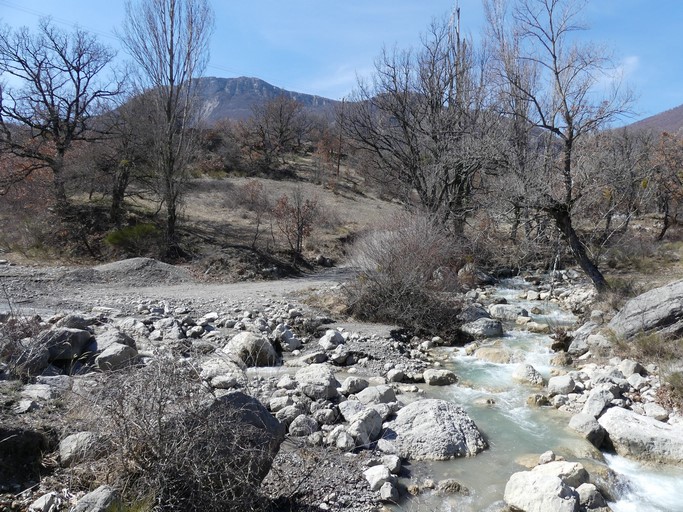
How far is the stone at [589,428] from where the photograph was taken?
20.9ft

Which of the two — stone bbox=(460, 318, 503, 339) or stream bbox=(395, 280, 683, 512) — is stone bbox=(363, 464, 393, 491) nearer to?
stream bbox=(395, 280, 683, 512)

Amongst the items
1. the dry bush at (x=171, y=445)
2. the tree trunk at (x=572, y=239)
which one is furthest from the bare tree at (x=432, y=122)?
the dry bush at (x=171, y=445)

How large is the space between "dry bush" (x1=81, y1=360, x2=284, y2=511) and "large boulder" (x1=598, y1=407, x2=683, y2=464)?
175 inches

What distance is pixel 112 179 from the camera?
2066 cm

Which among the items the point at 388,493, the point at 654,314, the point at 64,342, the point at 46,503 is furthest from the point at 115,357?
the point at 654,314

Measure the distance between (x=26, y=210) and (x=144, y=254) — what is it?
14.4 feet

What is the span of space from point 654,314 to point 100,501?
9.30 metres

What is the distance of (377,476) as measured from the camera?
17.0 feet

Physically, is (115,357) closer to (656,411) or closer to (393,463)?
(393,463)

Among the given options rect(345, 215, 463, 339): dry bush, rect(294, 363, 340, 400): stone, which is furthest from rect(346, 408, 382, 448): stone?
rect(345, 215, 463, 339): dry bush

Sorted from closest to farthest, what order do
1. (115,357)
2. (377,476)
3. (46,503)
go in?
(46,503) < (377,476) < (115,357)

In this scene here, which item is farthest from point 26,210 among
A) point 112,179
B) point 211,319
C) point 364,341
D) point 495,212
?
point 495,212

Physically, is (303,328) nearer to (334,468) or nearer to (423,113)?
(334,468)

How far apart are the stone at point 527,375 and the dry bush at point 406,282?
8.13 ft
